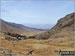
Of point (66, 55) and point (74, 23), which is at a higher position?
point (74, 23)

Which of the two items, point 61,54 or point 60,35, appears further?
point 60,35

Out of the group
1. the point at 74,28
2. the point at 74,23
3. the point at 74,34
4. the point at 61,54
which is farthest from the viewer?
the point at 74,23

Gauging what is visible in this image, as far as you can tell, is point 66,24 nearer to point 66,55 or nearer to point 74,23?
point 74,23

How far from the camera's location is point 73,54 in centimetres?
2209

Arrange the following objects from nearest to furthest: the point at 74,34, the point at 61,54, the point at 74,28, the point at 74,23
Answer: the point at 61,54, the point at 74,34, the point at 74,28, the point at 74,23

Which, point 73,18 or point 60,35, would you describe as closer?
point 60,35

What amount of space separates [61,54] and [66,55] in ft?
2.49

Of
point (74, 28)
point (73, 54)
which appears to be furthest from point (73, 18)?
point (73, 54)

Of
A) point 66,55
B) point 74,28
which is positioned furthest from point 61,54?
point 74,28

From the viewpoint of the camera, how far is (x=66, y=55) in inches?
843

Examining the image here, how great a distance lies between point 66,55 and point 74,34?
54.9 metres

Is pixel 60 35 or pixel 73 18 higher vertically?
pixel 73 18

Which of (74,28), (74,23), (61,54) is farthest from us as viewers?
(74,23)

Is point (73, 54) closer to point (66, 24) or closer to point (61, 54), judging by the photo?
point (61, 54)
